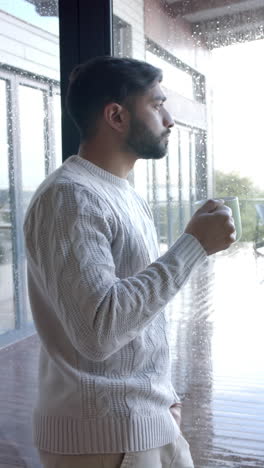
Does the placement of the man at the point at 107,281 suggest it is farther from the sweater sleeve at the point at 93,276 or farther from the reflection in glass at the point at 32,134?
the reflection in glass at the point at 32,134

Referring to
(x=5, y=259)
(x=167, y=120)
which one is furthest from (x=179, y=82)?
(x=5, y=259)

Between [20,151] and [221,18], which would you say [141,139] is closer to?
[221,18]

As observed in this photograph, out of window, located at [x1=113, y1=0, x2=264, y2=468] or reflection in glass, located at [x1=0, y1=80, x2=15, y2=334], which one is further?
reflection in glass, located at [x1=0, y1=80, x2=15, y2=334]

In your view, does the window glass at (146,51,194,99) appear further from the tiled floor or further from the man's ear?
the man's ear

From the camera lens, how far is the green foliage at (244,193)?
1415 millimetres

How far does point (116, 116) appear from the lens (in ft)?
3.03

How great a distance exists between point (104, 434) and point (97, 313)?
0.22 m

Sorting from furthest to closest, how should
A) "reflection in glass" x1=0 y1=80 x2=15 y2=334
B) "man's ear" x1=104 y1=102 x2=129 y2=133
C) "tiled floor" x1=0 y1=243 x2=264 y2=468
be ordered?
"reflection in glass" x1=0 y1=80 x2=15 y2=334, "tiled floor" x1=0 y1=243 x2=264 y2=468, "man's ear" x1=104 y1=102 x2=129 y2=133

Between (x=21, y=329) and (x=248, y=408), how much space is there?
1675mm

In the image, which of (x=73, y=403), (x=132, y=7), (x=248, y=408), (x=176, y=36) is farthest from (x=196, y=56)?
(x=248, y=408)

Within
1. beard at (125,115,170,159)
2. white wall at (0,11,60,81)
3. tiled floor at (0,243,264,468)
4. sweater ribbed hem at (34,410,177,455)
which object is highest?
white wall at (0,11,60,81)

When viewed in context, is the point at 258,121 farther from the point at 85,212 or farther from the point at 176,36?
the point at 85,212

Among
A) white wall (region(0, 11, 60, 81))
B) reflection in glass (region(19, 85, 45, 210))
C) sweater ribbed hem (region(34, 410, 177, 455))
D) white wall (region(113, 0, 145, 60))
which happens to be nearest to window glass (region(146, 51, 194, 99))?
white wall (region(113, 0, 145, 60))

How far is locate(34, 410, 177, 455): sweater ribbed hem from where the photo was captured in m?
0.78
